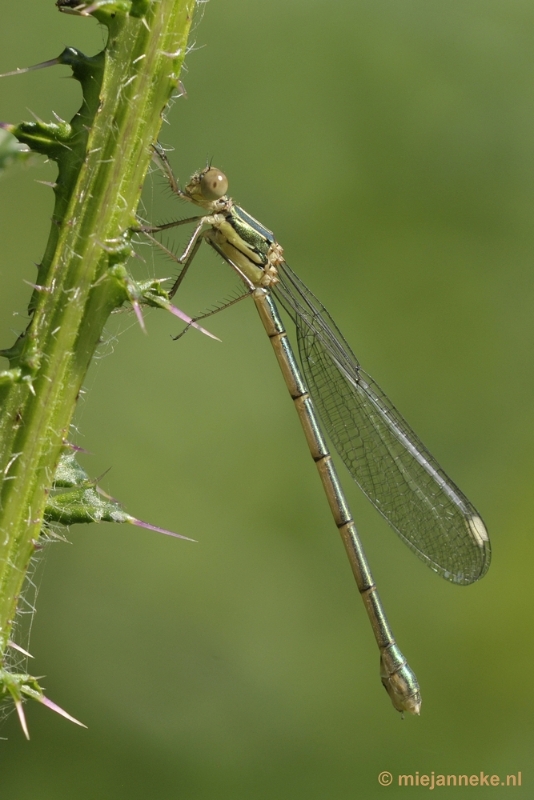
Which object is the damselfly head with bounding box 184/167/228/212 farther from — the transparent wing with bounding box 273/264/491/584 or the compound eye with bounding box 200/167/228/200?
the transparent wing with bounding box 273/264/491/584

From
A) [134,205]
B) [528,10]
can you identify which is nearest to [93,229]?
[134,205]

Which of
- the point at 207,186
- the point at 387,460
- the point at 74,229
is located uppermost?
the point at 207,186

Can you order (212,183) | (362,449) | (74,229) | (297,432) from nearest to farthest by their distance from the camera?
(74,229) < (212,183) < (362,449) < (297,432)

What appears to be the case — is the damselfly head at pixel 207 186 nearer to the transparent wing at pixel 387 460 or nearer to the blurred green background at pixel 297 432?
the blurred green background at pixel 297 432

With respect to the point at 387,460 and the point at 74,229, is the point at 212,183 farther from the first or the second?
the point at 387,460

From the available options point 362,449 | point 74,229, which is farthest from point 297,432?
point 74,229

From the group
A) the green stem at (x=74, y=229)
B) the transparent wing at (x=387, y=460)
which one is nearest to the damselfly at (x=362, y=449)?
the transparent wing at (x=387, y=460)

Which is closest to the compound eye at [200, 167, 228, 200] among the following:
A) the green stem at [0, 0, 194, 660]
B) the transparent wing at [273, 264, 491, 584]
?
the transparent wing at [273, 264, 491, 584]

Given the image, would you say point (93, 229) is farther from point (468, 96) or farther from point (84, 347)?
point (468, 96)
